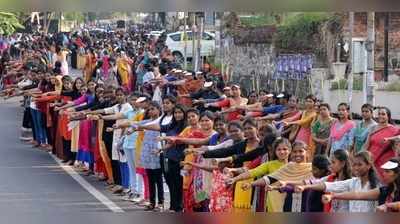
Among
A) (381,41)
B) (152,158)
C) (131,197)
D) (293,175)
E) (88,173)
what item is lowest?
(88,173)

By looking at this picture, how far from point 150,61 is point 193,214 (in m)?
15.2

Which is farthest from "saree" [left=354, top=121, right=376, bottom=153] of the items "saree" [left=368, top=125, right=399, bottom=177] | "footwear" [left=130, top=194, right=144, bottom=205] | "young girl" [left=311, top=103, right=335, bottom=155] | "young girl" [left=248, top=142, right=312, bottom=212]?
"footwear" [left=130, top=194, right=144, bottom=205]

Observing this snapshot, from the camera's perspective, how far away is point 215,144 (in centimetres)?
678

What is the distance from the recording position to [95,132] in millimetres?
10656

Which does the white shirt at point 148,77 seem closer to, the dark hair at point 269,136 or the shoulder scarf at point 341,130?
the shoulder scarf at point 341,130

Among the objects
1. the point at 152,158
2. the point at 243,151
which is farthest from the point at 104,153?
the point at 243,151

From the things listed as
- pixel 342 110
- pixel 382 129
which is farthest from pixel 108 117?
pixel 382 129

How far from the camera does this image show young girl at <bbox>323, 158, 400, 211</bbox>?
302 cm

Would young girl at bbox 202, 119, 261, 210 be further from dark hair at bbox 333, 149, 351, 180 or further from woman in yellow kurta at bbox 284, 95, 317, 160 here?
woman in yellow kurta at bbox 284, 95, 317, 160

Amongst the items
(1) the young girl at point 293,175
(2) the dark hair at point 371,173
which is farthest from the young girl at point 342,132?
(2) the dark hair at point 371,173

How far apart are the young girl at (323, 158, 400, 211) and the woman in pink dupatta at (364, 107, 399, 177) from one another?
2.34 metres

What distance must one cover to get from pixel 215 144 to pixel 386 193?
3407 mm

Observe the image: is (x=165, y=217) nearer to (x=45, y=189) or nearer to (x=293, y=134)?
(x=293, y=134)

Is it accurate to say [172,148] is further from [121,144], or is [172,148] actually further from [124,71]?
[124,71]
